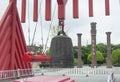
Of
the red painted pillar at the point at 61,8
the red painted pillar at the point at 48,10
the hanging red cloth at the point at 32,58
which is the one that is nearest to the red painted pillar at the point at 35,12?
the red painted pillar at the point at 48,10

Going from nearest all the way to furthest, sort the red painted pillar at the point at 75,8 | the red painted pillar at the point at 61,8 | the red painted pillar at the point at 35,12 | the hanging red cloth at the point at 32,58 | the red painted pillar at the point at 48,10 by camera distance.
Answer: the hanging red cloth at the point at 32,58 → the red painted pillar at the point at 61,8 → the red painted pillar at the point at 48,10 → the red painted pillar at the point at 75,8 → the red painted pillar at the point at 35,12

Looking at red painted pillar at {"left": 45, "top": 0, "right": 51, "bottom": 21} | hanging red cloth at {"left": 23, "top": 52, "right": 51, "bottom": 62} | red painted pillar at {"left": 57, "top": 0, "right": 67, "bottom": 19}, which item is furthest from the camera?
red painted pillar at {"left": 45, "top": 0, "right": 51, "bottom": 21}

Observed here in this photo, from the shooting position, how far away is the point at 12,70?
1395 cm

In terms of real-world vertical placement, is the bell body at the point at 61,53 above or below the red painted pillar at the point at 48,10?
below

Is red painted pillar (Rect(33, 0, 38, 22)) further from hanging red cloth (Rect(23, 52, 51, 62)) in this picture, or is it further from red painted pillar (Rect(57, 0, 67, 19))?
hanging red cloth (Rect(23, 52, 51, 62))

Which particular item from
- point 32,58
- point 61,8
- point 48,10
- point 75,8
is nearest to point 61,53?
point 32,58

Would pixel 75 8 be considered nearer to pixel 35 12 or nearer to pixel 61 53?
pixel 35 12

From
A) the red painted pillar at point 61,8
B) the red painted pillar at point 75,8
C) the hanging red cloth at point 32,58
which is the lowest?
→ the hanging red cloth at point 32,58

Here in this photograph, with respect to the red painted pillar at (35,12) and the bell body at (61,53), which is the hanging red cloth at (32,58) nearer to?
the bell body at (61,53)

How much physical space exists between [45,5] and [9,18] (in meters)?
6.50

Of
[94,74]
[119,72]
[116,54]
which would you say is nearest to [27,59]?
[94,74]

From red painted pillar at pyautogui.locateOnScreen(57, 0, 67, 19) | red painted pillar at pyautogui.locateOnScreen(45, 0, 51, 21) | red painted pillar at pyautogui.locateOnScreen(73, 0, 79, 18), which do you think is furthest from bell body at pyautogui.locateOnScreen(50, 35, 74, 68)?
red painted pillar at pyautogui.locateOnScreen(73, 0, 79, 18)


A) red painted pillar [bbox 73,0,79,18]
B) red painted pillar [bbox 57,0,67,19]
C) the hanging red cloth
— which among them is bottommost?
the hanging red cloth

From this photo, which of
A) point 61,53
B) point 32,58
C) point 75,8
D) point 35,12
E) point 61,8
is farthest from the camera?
point 35,12
